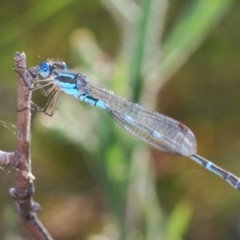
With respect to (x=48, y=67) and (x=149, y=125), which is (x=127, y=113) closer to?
(x=149, y=125)

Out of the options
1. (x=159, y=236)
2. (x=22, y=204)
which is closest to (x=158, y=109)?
(x=159, y=236)

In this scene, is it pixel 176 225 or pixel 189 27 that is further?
pixel 189 27

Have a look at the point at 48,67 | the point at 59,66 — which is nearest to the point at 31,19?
the point at 59,66

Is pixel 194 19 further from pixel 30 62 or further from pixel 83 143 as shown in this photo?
pixel 30 62

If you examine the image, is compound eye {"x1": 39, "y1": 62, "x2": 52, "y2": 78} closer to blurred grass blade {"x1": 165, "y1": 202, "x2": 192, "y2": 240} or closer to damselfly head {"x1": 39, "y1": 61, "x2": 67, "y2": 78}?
damselfly head {"x1": 39, "y1": 61, "x2": 67, "y2": 78}

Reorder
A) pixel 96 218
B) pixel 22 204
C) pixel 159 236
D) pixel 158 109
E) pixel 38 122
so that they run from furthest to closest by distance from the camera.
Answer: pixel 158 109 < pixel 96 218 < pixel 38 122 < pixel 159 236 < pixel 22 204

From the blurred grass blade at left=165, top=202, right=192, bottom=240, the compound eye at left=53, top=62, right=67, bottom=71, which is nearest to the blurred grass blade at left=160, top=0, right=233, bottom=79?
the compound eye at left=53, top=62, right=67, bottom=71
